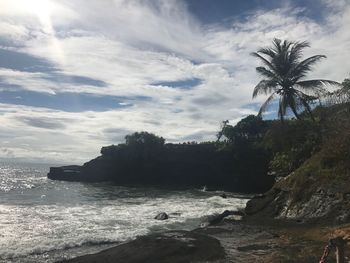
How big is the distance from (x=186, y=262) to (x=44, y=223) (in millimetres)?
12926

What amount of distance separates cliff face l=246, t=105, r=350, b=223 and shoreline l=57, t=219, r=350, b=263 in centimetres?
119

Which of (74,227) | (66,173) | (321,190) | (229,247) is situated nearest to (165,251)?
(229,247)

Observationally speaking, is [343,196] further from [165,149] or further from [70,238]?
[165,149]

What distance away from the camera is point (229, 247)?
45.2 ft

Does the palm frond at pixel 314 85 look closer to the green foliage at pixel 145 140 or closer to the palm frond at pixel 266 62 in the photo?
the palm frond at pixel 266 62

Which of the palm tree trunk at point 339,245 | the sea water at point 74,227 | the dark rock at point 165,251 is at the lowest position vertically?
the sea water at point 74,227

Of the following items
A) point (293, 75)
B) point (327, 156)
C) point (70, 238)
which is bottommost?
point (70, 238)

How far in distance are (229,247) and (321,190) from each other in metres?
6.00

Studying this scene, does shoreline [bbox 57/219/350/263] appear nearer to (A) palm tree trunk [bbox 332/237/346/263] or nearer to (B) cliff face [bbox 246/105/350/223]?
(B) cliff face [bbox 246/105/350/223]

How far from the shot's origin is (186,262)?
12.2 meters

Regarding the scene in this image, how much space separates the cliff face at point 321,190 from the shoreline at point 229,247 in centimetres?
119

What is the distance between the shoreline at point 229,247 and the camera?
12023mm

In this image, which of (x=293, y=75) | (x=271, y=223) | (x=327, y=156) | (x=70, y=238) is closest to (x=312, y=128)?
(x=293, y=75)

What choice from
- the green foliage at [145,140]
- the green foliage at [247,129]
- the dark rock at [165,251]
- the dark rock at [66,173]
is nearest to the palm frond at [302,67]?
the dark rock at [165,251]
